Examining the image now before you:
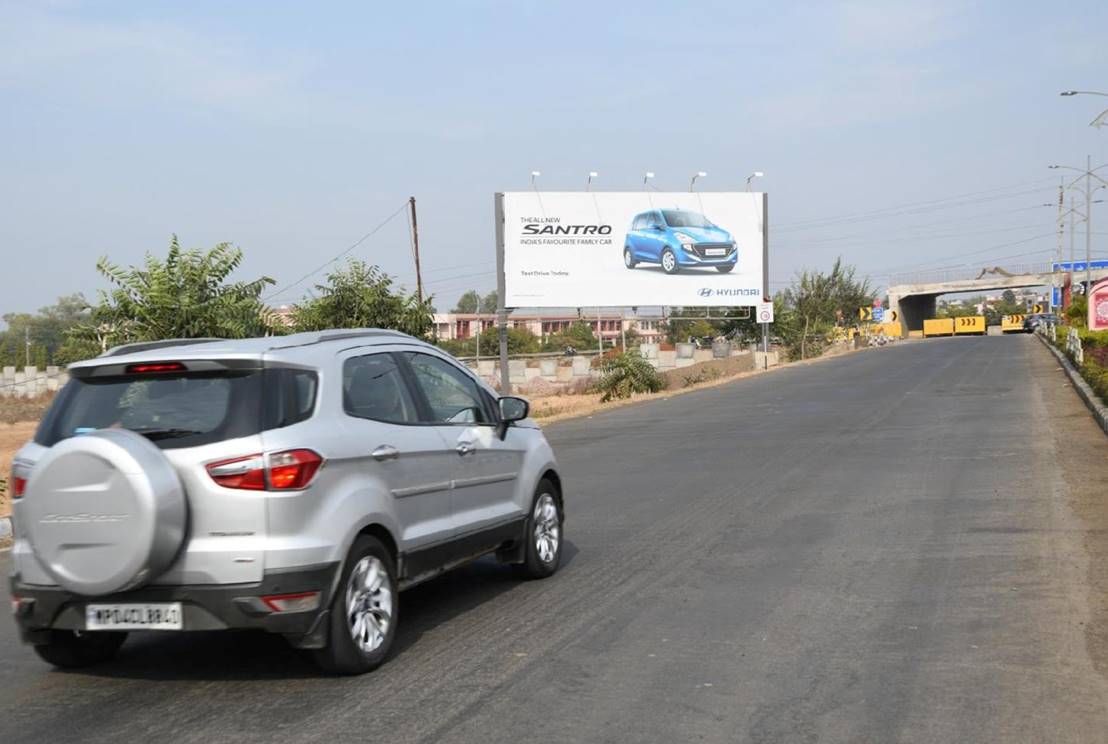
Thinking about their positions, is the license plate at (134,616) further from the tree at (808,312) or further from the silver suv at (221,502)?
the tree at (808,312)

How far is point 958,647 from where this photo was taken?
620 cm

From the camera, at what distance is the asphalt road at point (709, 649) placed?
5105 millimetres

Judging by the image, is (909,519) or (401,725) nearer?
(401,725)

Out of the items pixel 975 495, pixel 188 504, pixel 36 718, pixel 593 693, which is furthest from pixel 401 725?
pixel 975 495

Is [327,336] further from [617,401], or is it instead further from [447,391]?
[617,401]

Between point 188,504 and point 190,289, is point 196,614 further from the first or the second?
point 190,289

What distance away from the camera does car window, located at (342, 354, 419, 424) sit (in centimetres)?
620

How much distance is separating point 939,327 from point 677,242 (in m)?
73.7

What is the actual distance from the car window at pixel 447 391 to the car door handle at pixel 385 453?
71cm

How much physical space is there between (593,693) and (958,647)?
2068 millimetres

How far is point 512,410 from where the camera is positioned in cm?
789

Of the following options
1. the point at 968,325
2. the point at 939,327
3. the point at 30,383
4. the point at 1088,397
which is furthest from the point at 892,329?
the point at 1088,397

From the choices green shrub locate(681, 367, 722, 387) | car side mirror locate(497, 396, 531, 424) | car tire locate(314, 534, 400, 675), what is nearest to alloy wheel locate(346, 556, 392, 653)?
car tire locate(314, 534, 400, 675)

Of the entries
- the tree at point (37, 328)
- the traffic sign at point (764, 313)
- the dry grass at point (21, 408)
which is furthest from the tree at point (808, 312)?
the tree at point (37, 328)
